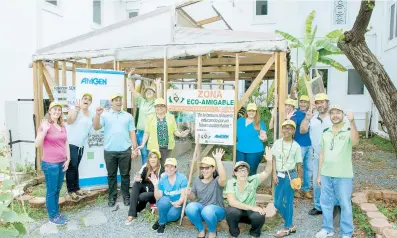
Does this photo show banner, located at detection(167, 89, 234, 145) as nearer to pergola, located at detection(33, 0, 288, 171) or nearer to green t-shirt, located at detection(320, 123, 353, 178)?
pergola, located at detection(33, 0, 288, 171)

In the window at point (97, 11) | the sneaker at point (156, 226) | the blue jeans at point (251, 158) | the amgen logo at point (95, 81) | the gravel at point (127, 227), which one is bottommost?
the gravel at point (127, 227)

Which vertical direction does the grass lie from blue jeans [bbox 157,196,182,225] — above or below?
below

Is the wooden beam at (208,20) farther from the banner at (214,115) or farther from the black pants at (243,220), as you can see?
the black pants at (243,220)

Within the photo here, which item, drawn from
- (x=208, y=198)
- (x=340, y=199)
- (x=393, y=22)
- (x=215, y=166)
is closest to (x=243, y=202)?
(x=208, y=198)

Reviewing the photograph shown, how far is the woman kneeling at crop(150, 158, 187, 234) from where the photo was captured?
4.36 metres

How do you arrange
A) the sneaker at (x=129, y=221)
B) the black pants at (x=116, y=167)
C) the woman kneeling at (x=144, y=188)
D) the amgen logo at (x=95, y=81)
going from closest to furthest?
the sneaker at (x=129, y=221) → the woman kneeling at (x=144, y=188) → the black pants at (x=116, y=167) → the amgen logo at (x=95, y=81)

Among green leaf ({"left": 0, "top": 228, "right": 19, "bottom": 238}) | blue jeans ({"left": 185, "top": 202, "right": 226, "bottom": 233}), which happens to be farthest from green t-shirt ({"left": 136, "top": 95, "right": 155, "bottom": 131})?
green leaf ({"left": 0, "top": 228, "right": 19, "bottom": 238})

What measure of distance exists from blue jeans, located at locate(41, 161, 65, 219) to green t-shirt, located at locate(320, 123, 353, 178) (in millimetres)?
3394

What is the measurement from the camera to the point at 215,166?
4723 mm

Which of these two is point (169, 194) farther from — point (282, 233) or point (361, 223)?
point (361, 223)

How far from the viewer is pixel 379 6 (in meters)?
12.8

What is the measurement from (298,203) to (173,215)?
2.13 metres

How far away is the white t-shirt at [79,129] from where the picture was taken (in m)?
5.16

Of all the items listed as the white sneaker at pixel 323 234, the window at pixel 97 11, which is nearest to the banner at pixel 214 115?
the white sneaker at pixel 323 234
